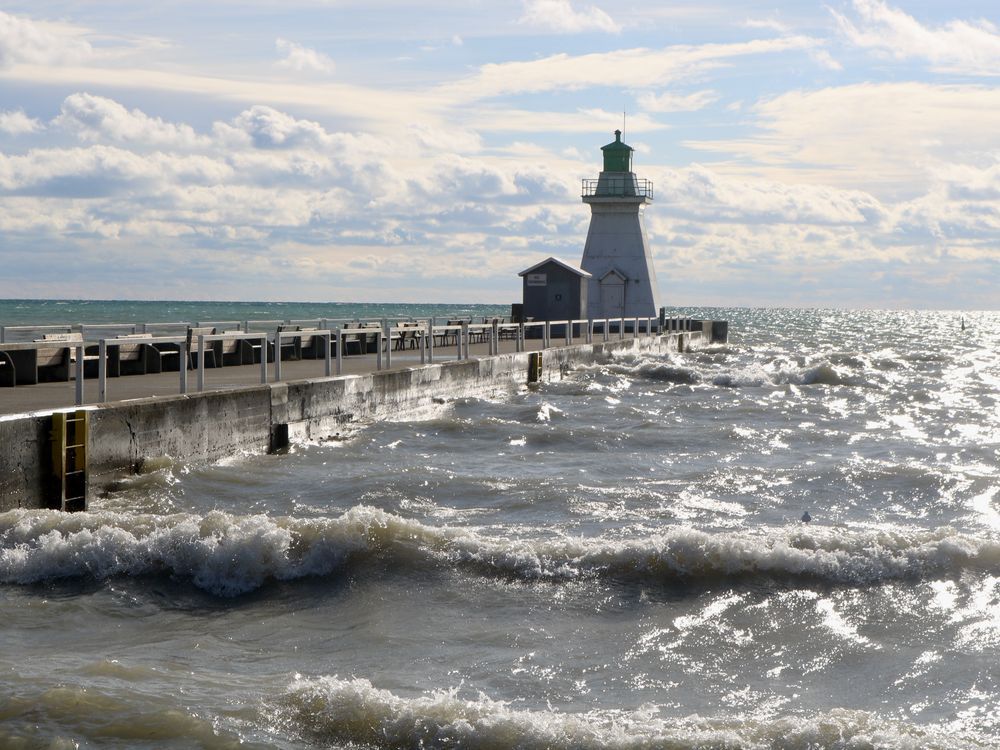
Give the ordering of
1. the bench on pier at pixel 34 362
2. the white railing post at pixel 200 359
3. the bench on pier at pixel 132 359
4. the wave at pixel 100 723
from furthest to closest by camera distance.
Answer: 1. the bench on pier at pixel 132 359
2. the bench on pier at pixel 34 362
3. the white railing post at pixel 200 359
4. the wave at pixel 100 723

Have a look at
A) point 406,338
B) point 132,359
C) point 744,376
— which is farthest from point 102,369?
point 744,376

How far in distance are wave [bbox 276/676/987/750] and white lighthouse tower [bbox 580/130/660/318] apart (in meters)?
39.5

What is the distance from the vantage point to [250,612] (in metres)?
7.40

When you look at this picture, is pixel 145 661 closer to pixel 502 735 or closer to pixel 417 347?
pixel 502 735

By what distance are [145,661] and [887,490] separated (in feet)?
27.6

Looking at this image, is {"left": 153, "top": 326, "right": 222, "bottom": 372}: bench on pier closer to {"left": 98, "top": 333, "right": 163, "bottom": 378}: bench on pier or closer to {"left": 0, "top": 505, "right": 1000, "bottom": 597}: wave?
{"left": 98, "top": 333, "right": 163, "bottom": 378}: bench on pier

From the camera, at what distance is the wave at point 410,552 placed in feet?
26.6

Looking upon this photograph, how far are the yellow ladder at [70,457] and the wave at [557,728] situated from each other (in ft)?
17.0

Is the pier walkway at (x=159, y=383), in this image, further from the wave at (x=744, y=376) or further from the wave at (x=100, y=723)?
the wave at (x=744, y=376)

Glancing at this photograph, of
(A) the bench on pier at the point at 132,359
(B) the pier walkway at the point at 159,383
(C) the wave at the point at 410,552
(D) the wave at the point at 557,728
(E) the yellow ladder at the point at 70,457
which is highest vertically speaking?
(A) the bench on pier at the point at 132,359

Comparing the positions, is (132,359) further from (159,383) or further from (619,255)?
(619,255)

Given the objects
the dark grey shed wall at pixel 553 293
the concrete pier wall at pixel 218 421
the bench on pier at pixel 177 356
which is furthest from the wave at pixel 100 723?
the dark grey shed wall at pixel 553 293

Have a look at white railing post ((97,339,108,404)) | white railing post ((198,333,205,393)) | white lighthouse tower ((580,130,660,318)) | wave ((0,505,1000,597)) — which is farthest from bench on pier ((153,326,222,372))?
white lighthouse tower ((580,130,660,318))

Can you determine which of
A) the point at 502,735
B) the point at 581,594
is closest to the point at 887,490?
the point at 581,594
